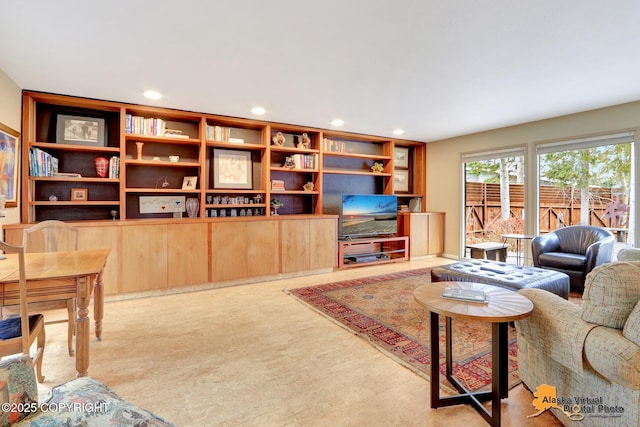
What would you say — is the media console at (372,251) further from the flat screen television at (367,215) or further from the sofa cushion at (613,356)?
the sofa cushion at (613,356)

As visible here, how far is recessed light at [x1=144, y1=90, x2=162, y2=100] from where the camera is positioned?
3406 millimetres

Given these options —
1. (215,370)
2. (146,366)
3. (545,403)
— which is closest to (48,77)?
(146,366)

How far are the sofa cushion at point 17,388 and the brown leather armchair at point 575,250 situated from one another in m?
4.38

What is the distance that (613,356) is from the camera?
119cm

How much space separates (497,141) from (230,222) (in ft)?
14.5

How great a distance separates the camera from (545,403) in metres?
1.59

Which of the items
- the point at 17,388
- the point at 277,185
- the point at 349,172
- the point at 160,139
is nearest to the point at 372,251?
the point at 349,172

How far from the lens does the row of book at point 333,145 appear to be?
5.28m

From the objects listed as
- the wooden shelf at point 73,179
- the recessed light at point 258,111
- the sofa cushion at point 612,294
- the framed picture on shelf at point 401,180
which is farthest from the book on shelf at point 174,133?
the sofa cushion at point 612,294

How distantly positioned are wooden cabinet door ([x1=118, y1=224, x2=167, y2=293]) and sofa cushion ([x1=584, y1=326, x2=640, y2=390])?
3.86 metres

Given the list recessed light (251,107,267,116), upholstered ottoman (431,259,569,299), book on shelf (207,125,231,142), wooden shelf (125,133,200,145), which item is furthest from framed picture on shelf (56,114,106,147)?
upholstered ottoman (431,259,569,299)

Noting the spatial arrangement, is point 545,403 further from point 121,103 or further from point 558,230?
point 121,103

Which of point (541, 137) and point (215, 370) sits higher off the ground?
point (541, 137)

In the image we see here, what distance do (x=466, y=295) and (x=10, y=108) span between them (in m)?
4.23
